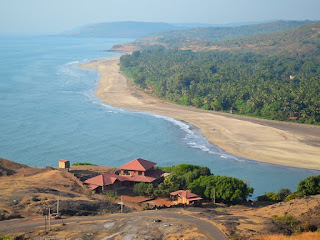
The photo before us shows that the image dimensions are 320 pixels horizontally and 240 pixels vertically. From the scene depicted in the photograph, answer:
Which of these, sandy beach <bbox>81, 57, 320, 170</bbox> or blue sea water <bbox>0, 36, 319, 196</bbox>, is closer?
blue sea water <bbox>0, 36, 319, 196</bbox>

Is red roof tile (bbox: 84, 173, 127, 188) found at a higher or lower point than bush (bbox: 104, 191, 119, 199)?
higher

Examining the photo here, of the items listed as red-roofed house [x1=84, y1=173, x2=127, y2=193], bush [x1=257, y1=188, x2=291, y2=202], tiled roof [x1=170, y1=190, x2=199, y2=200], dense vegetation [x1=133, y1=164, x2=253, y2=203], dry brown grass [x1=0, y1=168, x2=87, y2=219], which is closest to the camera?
dry brown grass [x1=0, y1=168, x2=87, y2=219]

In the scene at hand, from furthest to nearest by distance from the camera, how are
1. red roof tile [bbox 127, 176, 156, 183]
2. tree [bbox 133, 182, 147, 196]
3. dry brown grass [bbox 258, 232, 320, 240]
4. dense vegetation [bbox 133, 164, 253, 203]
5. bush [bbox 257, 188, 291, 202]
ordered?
red roof tile [bbox 127, 176, 156, 183] → bush [bbox 257, 188, 291, 202] → tree [bbox 133, 182, 147, 196] → dense vegetation [bbox 133, 164, 253, 203] → dry brown grass [bbox 258, 232, 320, 240]

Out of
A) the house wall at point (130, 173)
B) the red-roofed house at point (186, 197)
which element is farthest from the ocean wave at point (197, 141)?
the red-roofed house at point (186, 197)

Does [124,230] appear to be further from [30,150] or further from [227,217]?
[30,150]

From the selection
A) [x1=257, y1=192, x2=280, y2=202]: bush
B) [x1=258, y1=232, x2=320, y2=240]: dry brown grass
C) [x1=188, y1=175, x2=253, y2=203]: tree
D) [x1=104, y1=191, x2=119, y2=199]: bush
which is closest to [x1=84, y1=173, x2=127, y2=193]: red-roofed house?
[x1=104, y1=191, x2=119, y2=199]: bush

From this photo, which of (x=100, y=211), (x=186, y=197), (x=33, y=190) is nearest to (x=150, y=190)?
(x=186, y=197)

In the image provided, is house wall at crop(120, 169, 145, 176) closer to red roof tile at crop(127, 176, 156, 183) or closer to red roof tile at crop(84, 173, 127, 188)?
red roof tile at crop(127, 176, 156, 183)
